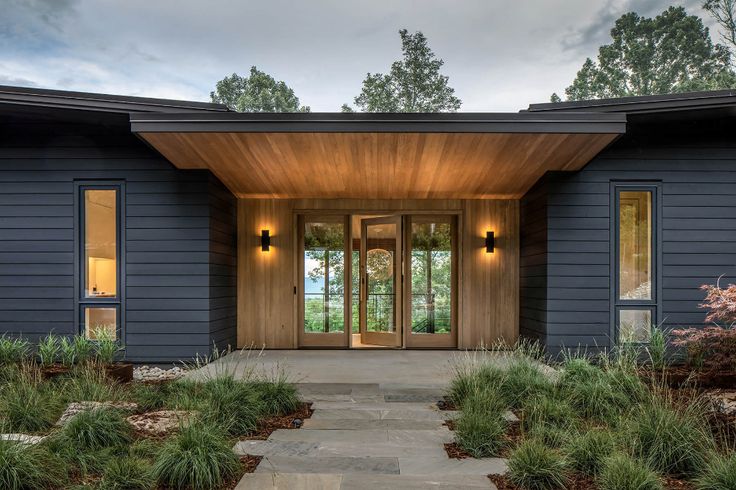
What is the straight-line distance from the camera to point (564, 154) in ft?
19.0

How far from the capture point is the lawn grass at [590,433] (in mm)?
2748

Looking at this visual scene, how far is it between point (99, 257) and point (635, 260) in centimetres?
646

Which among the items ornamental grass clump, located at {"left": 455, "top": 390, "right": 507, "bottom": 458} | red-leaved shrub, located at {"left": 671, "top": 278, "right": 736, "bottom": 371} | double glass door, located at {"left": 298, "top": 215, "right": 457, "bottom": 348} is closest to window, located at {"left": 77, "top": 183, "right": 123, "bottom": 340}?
double glass door, located at {"left": 298, "top": 215, "right": 457, "bottom": 348}

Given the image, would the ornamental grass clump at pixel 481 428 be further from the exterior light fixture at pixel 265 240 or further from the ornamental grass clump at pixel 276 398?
the exterior light fixture at pixel 265 240

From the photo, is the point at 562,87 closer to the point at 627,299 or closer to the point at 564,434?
the point at 627,299

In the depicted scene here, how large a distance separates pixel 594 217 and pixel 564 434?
3.71 meters

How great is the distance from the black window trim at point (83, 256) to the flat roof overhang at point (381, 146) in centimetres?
96

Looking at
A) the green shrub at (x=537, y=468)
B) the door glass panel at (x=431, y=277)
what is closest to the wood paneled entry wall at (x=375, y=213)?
the door glass panel at (x=431, y=277)

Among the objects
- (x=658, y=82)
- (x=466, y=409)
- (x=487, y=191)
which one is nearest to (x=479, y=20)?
(x=658, y=82)

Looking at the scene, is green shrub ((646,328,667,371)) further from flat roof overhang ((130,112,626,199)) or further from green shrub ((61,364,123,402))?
green shrub ((61,364,123,402))

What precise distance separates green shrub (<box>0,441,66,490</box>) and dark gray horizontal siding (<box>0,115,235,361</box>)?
3.55 meters

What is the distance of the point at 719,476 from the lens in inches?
103

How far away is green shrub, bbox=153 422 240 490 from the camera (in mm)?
2709

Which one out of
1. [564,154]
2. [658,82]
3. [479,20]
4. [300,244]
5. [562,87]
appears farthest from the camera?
[562,87]
